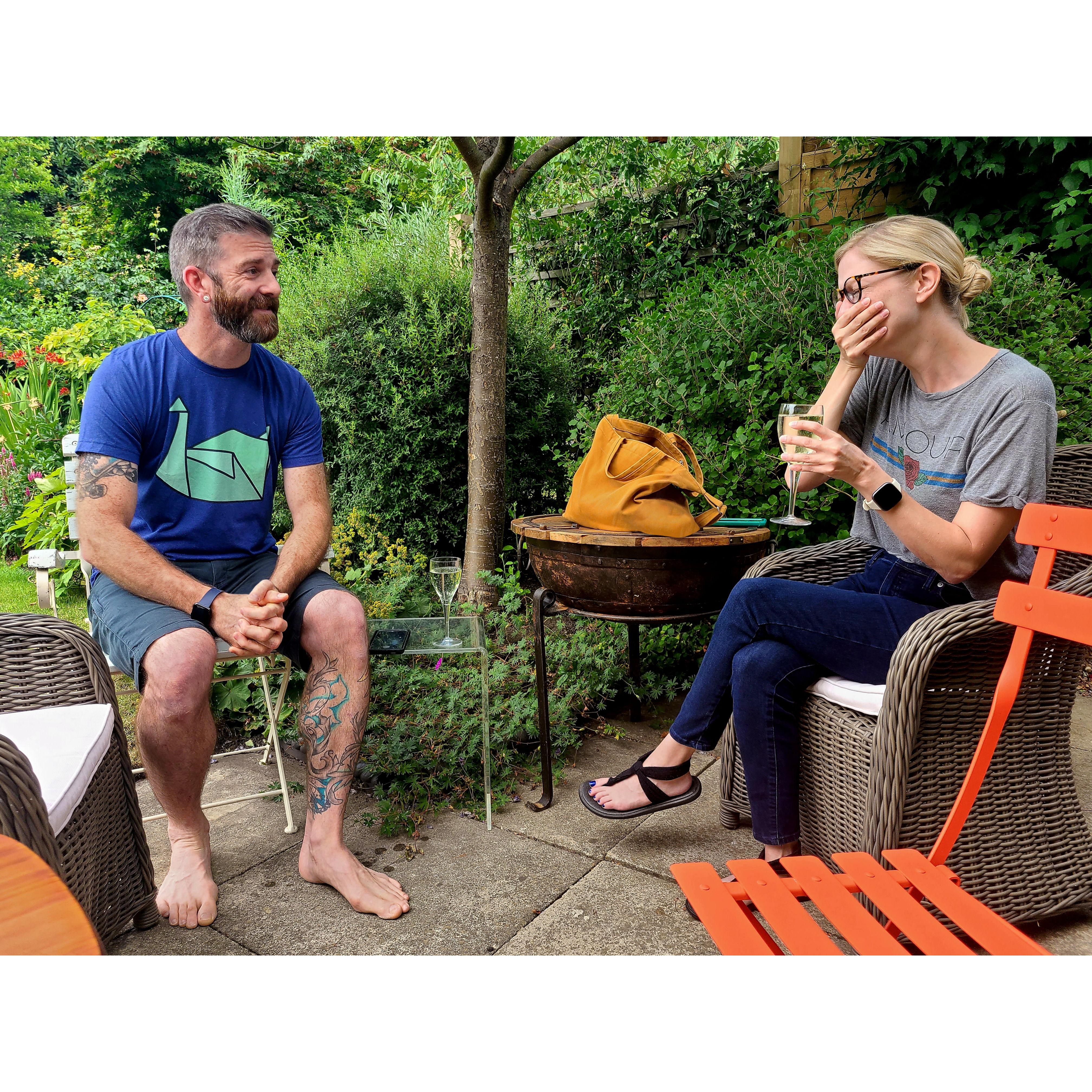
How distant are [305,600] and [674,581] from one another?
105 cm

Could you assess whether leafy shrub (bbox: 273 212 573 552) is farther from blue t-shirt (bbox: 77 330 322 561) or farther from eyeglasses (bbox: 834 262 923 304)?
eyeglasses (bbox: 834 262 923 304)

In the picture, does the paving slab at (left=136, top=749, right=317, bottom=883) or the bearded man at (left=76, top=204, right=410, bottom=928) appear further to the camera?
the paving slab at (left=136, top=749, right=317, bottom=883)

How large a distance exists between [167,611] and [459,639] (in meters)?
0.81

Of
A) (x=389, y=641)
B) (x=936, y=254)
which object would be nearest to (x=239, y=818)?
(x=389, y=641)

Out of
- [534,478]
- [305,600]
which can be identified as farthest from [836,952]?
[534,478]

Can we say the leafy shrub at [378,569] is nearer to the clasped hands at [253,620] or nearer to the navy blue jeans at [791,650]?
the clasped hands at [253,620]

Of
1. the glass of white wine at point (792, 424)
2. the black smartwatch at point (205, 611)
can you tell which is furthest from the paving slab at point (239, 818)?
the glass of white wine at point (792, 424)

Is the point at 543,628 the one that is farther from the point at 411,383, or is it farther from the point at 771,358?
the point at 411,383

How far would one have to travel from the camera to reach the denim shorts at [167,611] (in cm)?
193

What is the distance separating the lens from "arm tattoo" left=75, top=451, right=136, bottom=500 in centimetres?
204

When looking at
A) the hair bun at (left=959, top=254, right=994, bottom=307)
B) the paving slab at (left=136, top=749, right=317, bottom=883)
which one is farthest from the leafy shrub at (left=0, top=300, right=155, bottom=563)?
the hair bun at (left=959, top=254, right=994, bottom=307)

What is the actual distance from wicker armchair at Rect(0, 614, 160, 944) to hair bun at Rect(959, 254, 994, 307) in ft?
7.25
